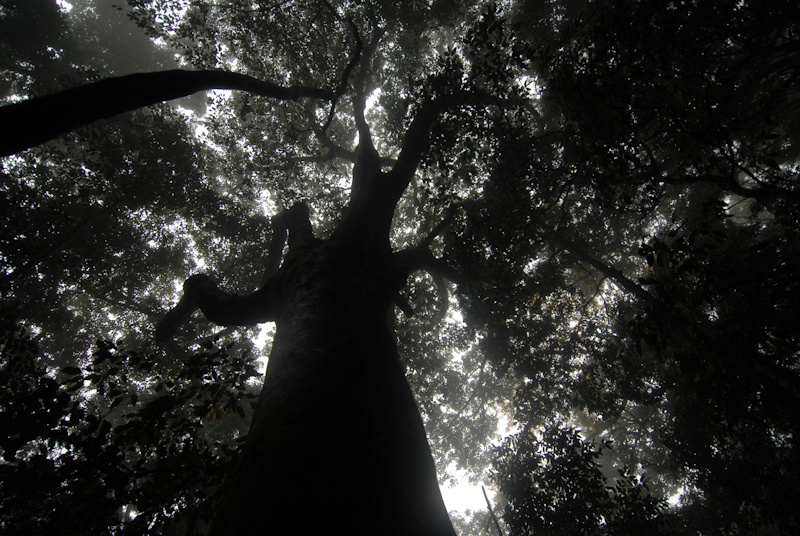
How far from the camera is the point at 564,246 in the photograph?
11.6 metres

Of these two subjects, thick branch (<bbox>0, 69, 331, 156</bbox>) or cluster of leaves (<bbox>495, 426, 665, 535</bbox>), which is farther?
cluster of leaves (<bbox>495, 426, 665, 535</bbox>)

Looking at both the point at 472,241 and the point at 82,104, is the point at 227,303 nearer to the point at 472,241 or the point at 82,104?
the point at 82,104

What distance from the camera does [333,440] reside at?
205 centimetres

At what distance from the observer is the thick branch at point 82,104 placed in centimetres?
174

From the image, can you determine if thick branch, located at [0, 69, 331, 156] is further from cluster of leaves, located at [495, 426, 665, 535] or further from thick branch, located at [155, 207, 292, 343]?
cluster of leaves, located at [495, 426, 665, 535]

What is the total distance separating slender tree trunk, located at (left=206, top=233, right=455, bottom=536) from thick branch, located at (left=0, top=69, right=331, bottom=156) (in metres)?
1.97

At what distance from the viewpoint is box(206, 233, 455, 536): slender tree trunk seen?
5.30 ft

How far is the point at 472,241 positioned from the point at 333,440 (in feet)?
18.4

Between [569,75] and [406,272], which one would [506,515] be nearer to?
[406,272]

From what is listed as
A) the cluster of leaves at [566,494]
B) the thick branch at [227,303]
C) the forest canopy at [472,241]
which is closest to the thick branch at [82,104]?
the forest canopy at [472,241]

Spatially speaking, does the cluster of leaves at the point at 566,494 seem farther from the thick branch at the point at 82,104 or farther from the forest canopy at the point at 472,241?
the thick branch at the point at 82,104

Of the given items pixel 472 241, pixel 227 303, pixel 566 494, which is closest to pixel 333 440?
pixel 227 303

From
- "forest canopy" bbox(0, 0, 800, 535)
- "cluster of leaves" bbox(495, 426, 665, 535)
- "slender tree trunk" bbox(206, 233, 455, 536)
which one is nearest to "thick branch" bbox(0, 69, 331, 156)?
"forest canopy" bbox(0, 0, 800, 535)

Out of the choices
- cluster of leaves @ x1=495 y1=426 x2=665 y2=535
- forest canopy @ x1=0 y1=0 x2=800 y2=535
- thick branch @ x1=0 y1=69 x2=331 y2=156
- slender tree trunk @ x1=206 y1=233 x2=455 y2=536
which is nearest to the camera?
slender tree trunk @ x1=206 y1=233 x2=455 y2=536
